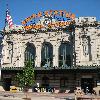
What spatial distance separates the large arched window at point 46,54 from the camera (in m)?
55.6

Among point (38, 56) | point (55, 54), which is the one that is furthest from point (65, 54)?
point (38, 56)

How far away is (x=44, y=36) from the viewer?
56625 mm

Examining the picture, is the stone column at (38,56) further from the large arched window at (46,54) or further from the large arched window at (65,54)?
the large arched window at (65,54)

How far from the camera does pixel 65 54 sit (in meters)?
55.0

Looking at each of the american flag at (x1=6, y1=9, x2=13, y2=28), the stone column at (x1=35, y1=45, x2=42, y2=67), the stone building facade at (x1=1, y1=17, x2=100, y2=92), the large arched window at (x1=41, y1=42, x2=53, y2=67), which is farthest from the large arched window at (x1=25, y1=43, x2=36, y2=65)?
the american flag at (x1=6, y1=9, x2=13, y2=28)

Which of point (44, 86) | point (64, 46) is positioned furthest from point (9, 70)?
point (64, 46)

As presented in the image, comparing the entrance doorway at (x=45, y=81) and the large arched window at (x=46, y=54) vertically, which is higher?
the large arched window at (x=46, y=54)

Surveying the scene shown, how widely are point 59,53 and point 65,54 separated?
136 cm

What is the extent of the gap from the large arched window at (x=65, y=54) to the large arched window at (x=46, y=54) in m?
2.29

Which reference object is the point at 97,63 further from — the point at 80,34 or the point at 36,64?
the point at 36,64

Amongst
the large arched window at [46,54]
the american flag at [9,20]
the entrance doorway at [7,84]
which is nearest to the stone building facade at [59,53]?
the large arched window at [46,54]

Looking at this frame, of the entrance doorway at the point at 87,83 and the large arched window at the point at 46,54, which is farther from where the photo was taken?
the large arched window at the point at 46,54

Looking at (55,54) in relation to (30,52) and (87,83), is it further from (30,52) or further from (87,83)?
(87,83)

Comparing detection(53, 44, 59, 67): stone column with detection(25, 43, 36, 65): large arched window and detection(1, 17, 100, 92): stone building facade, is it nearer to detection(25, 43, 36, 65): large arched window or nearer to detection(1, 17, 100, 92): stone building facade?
detection(1, 17, 100, 92): stone building facade
